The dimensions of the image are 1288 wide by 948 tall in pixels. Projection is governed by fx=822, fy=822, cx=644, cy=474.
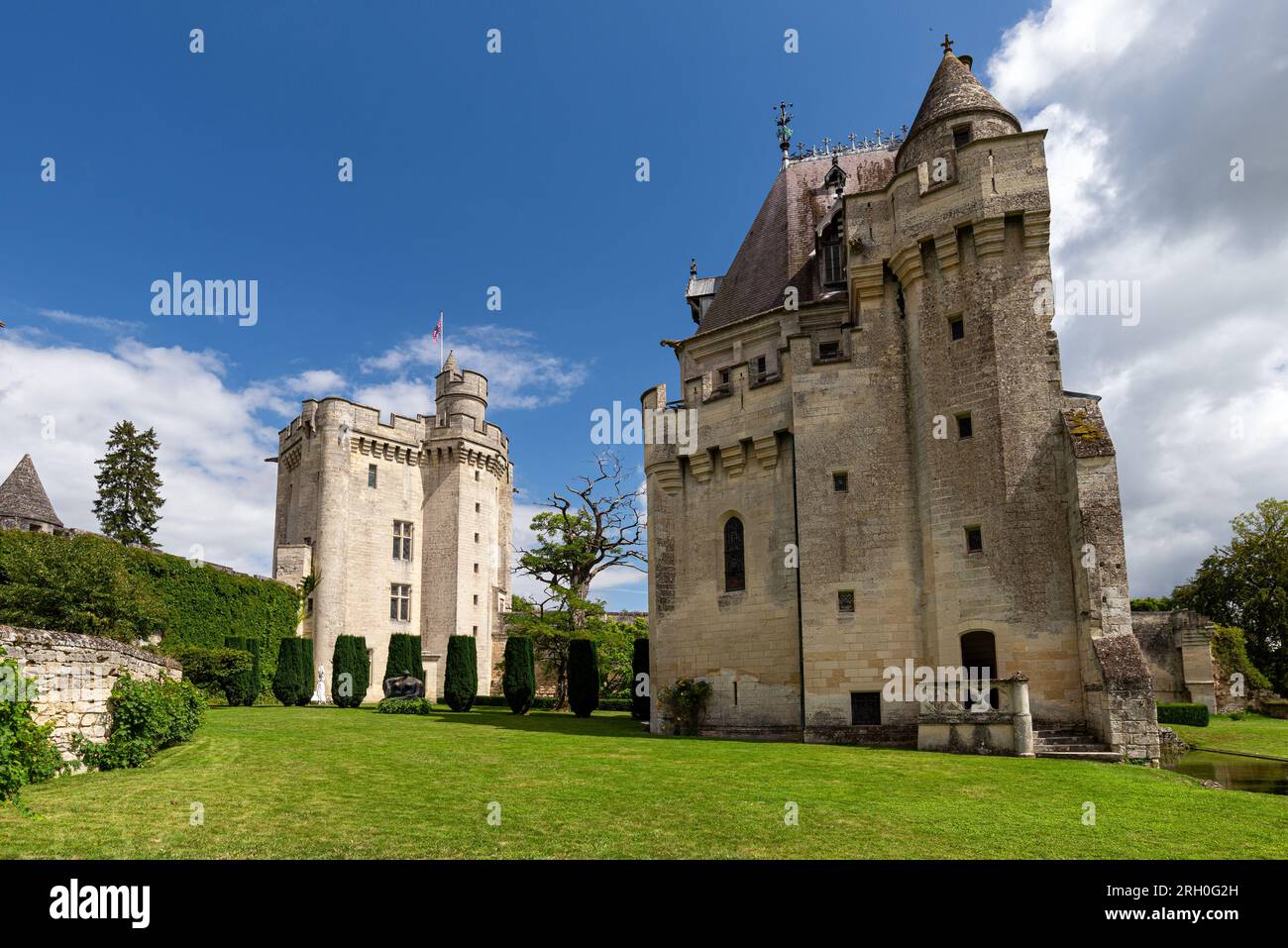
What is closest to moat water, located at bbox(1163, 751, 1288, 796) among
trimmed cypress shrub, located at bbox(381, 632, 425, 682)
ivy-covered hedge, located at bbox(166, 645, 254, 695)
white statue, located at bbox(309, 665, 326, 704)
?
trimmed cypress shrub, located at bbox(381, 632, 425, 682)

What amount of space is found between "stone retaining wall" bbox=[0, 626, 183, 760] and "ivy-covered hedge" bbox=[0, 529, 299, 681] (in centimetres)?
1615

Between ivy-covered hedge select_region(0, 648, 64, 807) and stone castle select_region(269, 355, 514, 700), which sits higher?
stone castle select_region(269, 355, 514, 700)

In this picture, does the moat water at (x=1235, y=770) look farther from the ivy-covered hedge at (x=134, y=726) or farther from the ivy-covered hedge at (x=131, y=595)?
the ivy-covered hedge at (x=131, y=595)

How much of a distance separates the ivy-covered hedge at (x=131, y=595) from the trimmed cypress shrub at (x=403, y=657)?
7.39 metres

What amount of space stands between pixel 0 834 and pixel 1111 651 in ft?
58.7

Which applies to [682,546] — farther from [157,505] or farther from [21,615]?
[157,505]

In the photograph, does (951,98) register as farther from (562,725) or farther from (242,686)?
(242,686)

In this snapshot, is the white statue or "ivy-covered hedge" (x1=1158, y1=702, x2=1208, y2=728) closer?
"ivy-covered hedge" (x1=1158, y1=702, x2=1208, y2=728)

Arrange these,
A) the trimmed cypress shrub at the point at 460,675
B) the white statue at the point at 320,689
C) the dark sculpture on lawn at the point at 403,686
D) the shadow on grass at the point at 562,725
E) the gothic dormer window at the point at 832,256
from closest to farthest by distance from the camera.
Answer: the shadow on grass at the point at 562,725, the gothic dormer window at the point at 832,256, the trimmed cypress shrub at the point at 460,675, the dark sculpture on lawn at the point at 403,686, the white statue at the point at 320,689

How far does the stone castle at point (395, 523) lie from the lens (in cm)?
4812

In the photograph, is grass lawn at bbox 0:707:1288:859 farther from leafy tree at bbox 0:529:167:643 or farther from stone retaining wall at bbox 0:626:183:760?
leafy tree at bbox 0:529:167:643

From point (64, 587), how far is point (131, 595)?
3181 mm

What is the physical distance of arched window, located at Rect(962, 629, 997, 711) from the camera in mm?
18297

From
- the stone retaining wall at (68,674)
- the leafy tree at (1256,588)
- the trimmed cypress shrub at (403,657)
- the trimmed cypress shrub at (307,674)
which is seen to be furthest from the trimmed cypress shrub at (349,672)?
the leafy tree at (1256,588)
